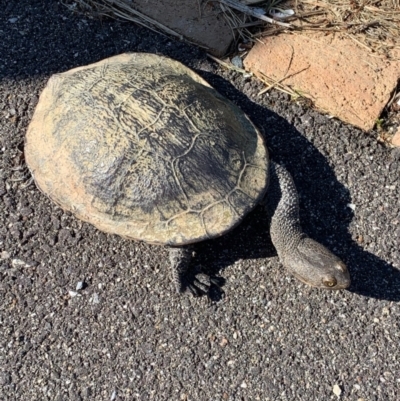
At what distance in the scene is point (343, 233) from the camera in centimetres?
323

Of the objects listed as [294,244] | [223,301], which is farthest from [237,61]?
[223,301]

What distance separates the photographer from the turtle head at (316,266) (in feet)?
9.27

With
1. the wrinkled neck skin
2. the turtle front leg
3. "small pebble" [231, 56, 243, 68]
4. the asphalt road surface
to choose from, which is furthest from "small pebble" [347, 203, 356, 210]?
"small pebble" [231, 56, 243, 68]

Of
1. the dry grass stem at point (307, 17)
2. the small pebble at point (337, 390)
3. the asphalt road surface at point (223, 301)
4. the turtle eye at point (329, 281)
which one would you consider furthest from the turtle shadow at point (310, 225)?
the dry grass stem at point (307, 17)

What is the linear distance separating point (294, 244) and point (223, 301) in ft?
1.82

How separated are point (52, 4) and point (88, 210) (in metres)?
1.95

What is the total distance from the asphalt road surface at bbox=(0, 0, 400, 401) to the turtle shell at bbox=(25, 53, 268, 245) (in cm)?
41

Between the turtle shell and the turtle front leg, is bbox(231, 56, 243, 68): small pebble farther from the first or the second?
the turtle front leg

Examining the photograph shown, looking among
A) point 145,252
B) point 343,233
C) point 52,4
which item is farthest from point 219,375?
point 52,4

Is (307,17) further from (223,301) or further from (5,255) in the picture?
(5,255)

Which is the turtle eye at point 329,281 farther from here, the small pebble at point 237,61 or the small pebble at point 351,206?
the small pebble at point 237,61

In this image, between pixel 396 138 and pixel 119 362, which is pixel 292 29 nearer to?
pixel 396 138

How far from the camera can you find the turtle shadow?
10.3 ft

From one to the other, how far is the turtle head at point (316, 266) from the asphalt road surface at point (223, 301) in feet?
0.68
